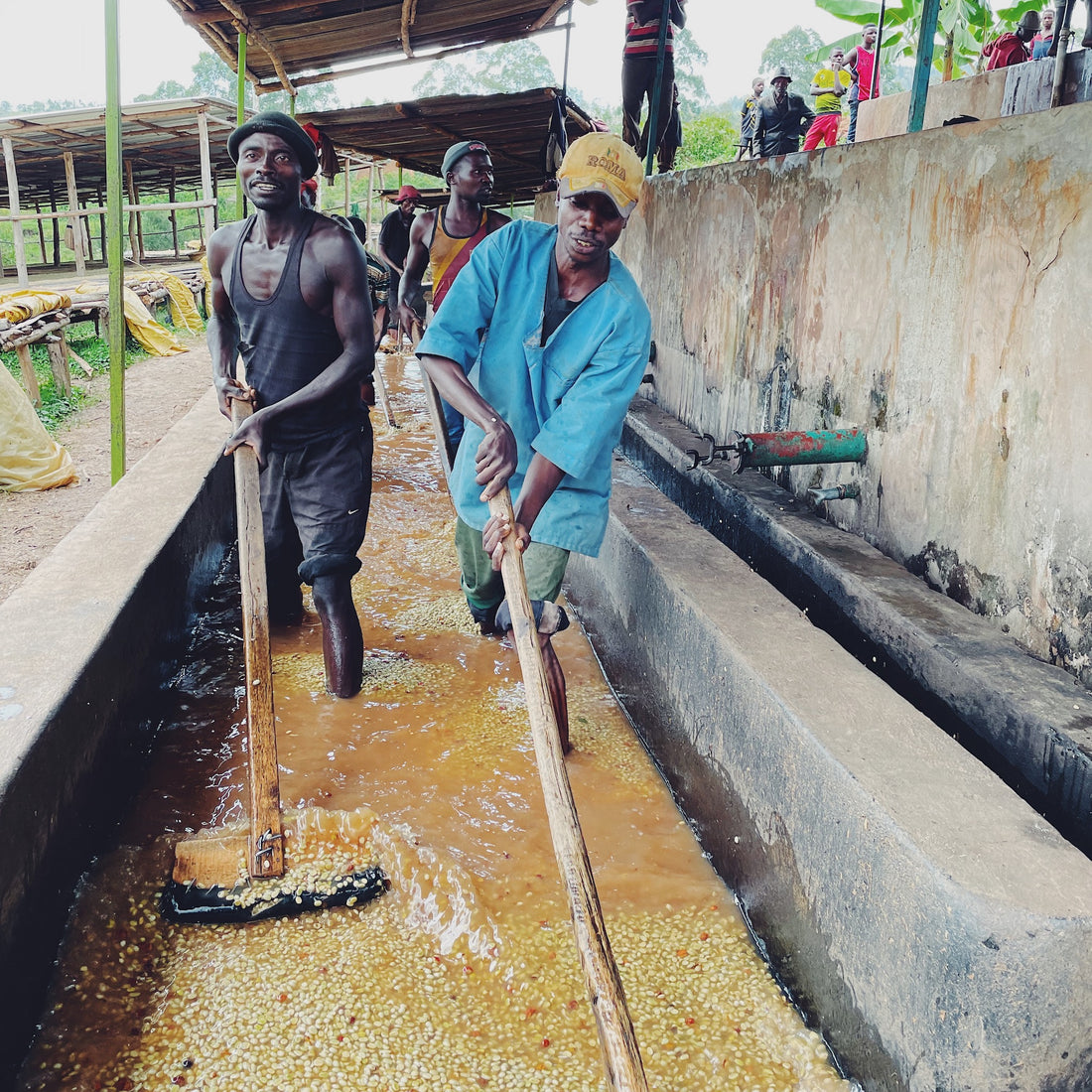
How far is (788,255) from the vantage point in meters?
3.60

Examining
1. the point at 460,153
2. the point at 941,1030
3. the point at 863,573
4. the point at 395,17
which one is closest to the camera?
the point at 941,1030

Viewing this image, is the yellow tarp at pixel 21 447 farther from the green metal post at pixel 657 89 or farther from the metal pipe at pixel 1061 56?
the metal pipe at pixel 1061 56

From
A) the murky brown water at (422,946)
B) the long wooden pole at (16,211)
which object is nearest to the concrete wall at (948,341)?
the murky brown water at (422,946)

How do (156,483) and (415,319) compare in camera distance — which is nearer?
(156,483)

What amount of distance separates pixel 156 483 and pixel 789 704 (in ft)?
9.40

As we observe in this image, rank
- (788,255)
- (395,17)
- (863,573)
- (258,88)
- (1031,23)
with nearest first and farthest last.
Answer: (863,573) < (788,255) < (395,17) < (258,88) < (1031,23)

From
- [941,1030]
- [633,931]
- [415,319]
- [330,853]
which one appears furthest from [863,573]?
[415,319]

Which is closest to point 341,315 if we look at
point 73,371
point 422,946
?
point 422,946

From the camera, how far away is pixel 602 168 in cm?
238

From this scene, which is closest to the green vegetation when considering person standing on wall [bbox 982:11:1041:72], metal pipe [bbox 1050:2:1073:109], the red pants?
metal pipe [bbox 1050:2:1073:109]

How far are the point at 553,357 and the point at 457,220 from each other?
291 centimetres

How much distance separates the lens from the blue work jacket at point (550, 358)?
254 centimetres

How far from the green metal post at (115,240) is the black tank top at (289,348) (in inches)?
28.6

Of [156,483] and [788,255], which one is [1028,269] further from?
[156,483]
